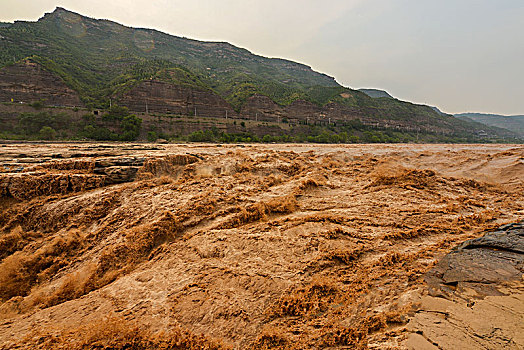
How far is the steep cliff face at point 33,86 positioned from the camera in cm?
3469

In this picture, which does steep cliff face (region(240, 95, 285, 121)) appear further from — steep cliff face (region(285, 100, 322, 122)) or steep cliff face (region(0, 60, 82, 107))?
steep cliff face (region(0, 60, 82, 107))

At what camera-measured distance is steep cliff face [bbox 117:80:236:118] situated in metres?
43.7

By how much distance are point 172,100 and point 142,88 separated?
Answer: 242 inches

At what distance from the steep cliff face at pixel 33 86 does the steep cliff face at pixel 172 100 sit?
8398 mm

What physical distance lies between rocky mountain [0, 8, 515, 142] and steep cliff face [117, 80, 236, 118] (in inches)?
7.2

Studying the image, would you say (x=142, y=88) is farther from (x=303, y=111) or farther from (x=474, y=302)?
(x=474, y=302)

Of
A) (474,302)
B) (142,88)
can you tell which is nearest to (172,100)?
(142,88)

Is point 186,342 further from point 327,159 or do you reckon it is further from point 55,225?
point 327,159

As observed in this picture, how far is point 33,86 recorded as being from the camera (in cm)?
3625

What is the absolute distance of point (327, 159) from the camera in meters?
11.4

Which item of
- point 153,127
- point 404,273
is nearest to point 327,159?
point 404,273

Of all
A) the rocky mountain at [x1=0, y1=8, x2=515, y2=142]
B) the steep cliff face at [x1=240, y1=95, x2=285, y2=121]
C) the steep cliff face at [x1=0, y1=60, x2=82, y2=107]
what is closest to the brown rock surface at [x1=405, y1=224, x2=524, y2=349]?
the rocky mountain at [x1=0, y1=8, x2=515, y2=142]

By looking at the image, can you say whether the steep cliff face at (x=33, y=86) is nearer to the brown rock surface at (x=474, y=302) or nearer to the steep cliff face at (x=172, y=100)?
the steep cliff face at (x=172, y=100)

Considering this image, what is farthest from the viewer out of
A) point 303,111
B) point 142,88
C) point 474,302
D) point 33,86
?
point 303,111
